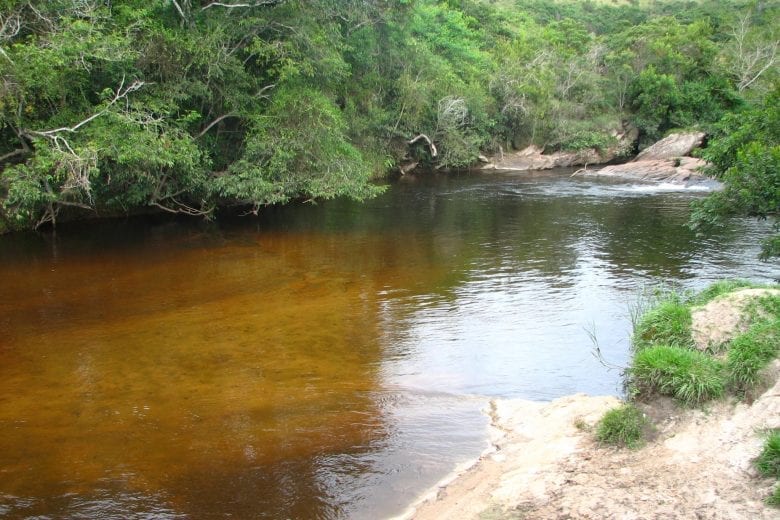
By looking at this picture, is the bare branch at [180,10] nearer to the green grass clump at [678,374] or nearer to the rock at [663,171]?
the green grass clump at [678,374]

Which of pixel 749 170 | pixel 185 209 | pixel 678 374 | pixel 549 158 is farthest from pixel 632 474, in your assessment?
pixel 549 158

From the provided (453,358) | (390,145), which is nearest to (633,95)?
(390,145)

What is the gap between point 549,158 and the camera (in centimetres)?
3984

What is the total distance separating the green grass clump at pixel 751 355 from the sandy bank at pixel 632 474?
224 millimetres

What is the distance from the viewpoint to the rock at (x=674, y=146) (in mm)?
37688

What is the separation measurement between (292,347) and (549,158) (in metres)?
32.0

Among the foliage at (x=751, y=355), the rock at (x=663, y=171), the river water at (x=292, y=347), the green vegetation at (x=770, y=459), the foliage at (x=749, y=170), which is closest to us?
the green vegetation at (x=770, y=459)

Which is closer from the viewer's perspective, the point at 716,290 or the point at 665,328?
the point at 665,328

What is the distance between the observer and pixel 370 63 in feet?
96.6

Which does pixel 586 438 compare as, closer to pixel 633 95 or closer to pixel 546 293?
pixel 546 293

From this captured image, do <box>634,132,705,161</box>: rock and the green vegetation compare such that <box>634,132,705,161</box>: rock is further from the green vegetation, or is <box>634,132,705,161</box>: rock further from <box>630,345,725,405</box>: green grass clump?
the green vegetation

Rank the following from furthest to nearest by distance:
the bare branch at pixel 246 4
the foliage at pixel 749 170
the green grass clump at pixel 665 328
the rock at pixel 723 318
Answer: the bare branch at pixel 246 4 → the foliage at pixel 749 170 → the green grass clump at pixel 665 328 → the rock at pixel 723 318

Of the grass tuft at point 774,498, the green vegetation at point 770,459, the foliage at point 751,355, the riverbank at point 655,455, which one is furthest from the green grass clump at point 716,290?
the grass tuft at point 774,498

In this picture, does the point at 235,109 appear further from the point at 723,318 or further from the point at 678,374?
the point at 678,374
